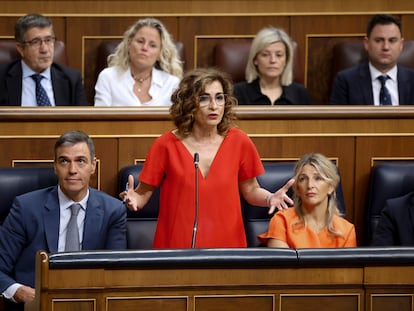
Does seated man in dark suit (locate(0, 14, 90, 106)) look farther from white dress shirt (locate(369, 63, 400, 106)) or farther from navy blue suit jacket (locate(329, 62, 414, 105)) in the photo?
white dress shirt (locate(369, 63, 400, 106))

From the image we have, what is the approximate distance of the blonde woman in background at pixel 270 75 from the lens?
3.18m

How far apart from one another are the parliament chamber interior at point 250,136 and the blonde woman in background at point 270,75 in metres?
0.18

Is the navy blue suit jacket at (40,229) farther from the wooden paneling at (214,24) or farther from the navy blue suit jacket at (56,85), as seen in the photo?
the wooden paneling at (214,24)

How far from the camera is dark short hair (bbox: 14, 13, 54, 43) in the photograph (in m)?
3.15

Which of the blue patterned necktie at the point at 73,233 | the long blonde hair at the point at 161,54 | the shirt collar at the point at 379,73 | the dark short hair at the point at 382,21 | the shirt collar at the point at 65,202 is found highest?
the dark short hair at the point at 382,21

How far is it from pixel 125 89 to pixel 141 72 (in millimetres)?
83

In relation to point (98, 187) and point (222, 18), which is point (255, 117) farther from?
point (222, 18)

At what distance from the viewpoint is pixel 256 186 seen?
2443 mm

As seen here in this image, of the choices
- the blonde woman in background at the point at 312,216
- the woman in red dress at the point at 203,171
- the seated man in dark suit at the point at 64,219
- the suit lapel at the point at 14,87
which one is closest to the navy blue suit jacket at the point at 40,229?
the seated man in dark suit at the point at 64,219

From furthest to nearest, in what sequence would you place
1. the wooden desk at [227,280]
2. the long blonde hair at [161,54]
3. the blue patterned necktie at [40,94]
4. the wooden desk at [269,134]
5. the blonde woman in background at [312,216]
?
the long blonde hair at [161,54], the blue patterned necktie at [40,94], the wooden desk at [269,134], the blonde woman in background at [312,216], the wooden desk at [227,280]

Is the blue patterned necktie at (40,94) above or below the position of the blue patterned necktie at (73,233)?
above

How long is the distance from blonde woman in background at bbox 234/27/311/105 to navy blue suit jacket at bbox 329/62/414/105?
0.10m

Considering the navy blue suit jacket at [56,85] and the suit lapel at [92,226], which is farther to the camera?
the navy blue suit jacket at [56,85]

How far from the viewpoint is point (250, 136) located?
2.75m
